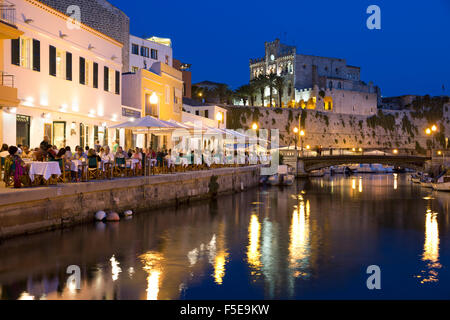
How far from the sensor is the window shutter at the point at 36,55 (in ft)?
69.4

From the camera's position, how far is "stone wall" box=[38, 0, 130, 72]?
33844mm

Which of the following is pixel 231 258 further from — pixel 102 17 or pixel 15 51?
pixel 102 17

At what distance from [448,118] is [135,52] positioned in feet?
253

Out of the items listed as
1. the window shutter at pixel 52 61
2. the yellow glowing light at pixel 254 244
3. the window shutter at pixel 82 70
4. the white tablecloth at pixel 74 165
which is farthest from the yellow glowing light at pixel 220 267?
the window shutter at pixel 82 70

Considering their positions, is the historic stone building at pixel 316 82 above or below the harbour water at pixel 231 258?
above

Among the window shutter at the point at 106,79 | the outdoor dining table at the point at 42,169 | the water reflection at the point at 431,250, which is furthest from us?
the window shutter at the point at 106,79

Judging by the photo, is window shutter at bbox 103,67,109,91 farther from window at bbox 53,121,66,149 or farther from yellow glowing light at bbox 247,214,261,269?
yellow glowing light at bbox 247,214,261,269

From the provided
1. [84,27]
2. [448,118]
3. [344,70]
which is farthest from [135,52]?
[448,118]

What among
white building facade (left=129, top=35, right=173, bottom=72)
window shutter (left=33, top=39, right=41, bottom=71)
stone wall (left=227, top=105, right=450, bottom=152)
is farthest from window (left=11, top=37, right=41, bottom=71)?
stone wall (left=227, top=105, right=450, bottom=152)

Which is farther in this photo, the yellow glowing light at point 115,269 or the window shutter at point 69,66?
the window shutter at point 69,66

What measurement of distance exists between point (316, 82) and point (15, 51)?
280ft

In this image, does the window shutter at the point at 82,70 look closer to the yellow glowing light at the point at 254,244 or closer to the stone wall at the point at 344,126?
the yellow glowing light at the point at 254,244

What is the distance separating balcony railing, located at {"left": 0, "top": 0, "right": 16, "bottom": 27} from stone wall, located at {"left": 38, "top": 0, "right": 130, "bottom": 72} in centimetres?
1174

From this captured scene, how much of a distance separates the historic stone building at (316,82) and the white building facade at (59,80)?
68022mm
